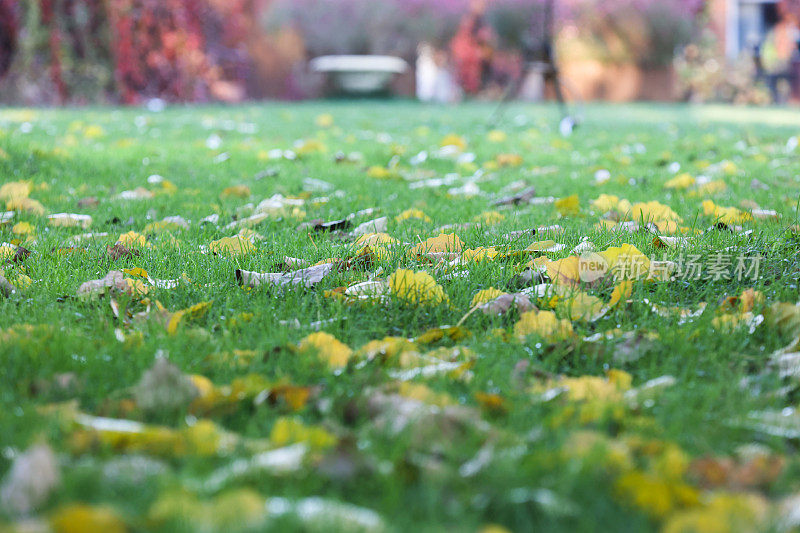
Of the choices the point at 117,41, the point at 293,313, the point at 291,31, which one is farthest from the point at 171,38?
the point at 293,313

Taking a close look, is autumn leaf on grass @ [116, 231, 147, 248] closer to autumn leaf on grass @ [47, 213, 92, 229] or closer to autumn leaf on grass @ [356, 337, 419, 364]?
autumn leaf on grass @ [47, 213, 92, 229]

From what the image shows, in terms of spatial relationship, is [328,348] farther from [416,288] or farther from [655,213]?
[655,213]

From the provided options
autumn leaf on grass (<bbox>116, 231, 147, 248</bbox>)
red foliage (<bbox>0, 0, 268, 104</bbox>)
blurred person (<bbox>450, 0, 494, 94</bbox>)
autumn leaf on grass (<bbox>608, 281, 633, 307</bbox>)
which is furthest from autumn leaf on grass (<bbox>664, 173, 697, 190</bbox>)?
blurred person (<bbox>450, 0, 494, 94</bbox>)

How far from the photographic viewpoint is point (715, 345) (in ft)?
5.28

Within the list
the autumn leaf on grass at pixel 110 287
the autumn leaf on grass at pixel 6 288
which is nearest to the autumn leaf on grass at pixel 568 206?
the autumn leaf on grass at pixel 110 287

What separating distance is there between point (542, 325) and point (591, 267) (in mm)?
346

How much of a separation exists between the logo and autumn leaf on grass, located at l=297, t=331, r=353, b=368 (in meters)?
0.69

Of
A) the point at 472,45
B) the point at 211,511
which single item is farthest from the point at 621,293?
the point at 472,45

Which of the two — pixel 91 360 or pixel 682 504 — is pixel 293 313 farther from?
pixel 682 504

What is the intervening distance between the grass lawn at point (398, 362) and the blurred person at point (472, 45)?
13.5 m

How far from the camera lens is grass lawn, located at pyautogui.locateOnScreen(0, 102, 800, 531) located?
3.32 ft

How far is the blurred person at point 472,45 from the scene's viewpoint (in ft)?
52.9

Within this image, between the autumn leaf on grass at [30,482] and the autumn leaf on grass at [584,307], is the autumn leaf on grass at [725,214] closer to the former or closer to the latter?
the autumn leaf on grass at [584,307]

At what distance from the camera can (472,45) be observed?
16281 mm
